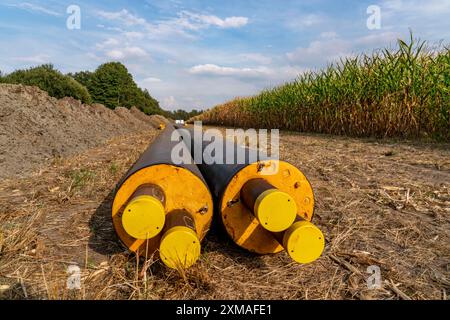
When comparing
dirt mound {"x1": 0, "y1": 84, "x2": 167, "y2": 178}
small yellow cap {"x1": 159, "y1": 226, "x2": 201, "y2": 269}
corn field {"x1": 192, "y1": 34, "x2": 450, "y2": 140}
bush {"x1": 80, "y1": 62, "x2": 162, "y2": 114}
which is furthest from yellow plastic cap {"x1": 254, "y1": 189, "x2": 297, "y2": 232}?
bush {"x1": 80, "y1": 62, "x2": 162, "y2": 114}

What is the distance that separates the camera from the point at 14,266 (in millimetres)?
1921

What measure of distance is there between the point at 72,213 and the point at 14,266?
913 mm

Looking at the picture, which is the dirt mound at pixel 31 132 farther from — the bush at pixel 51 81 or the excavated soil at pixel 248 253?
the bush at pixel 51 81

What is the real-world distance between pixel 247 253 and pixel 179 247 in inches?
23.8

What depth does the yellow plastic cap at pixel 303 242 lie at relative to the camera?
1.65 metres

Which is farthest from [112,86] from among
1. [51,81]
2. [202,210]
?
[202,210]

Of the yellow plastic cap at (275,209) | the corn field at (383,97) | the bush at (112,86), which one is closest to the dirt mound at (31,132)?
the yellow plastic cap at (275,209)

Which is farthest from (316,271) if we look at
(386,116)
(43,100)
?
(43,100)

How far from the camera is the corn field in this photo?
6852 millimetres

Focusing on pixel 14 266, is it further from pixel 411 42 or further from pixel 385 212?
pixel 411 42

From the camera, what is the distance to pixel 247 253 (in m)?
2.12

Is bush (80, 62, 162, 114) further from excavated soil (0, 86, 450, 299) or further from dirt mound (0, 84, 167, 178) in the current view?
excavated soil (0, 86, 450, 299)

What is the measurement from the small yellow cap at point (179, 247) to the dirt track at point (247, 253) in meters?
0.11

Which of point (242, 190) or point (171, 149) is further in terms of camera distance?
point (171, 149)
